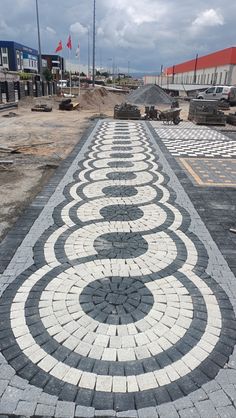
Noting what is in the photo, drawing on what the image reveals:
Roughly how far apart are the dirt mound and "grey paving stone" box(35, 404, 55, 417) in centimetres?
2993

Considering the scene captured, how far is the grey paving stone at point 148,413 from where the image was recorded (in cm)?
238

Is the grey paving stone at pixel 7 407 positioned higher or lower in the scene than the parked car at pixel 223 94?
lower

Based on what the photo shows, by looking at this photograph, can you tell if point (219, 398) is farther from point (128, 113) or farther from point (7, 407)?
point (128, 113)

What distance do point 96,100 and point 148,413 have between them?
32889mm

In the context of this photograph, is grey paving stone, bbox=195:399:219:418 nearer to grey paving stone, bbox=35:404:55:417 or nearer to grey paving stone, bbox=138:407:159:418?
grey paving stone, bbox=138:407:159:418

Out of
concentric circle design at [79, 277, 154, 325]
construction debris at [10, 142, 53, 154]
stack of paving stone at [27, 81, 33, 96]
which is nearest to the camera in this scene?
concentric circle design at [79, 277, 154, 325]

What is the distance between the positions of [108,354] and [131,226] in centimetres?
271

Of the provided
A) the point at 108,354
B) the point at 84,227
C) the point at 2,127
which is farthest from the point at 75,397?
the point at 2,127

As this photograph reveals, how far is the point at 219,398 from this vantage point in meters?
2.53

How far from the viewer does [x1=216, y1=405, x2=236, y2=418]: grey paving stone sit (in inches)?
94.5

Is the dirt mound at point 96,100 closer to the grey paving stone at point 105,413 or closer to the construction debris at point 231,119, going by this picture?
the construction debris at point 231,119

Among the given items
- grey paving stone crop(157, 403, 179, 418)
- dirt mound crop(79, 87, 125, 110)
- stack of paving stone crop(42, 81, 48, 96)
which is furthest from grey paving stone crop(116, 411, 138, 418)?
stack of paving stone crop(42, 81, 48, 96)

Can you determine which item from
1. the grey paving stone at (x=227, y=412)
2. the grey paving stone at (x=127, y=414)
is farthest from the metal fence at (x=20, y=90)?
the grey paving stone at (x=227, y=412)

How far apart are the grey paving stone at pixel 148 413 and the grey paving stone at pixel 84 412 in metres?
0.36
